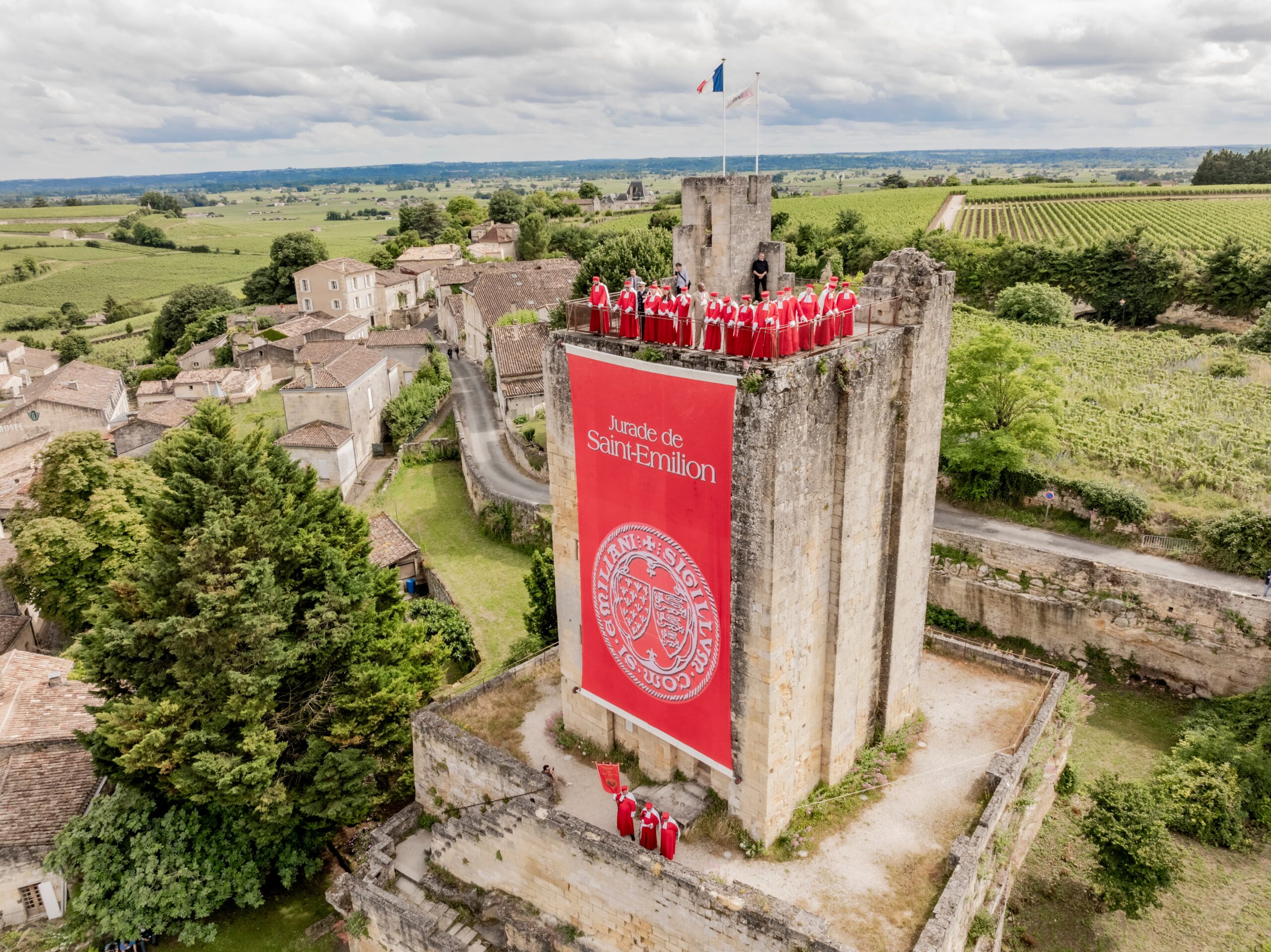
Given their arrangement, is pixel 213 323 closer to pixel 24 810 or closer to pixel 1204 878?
pixel 24 810

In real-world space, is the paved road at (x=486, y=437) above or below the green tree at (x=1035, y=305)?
below

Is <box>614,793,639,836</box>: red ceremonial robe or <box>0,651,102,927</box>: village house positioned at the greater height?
<box>614,793,639,836</box>: red ceremonial robe

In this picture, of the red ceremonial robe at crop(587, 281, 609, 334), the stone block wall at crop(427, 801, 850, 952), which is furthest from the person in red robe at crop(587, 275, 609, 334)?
the stone block wall at crop(427, 801, 850, 952)

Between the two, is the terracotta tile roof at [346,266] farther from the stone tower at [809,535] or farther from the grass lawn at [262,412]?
the stone tower at [809,535]

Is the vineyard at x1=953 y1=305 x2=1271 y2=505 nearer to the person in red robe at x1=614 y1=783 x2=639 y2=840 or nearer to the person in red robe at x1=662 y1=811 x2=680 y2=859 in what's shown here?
the person in red robe at x1=662 y1=811 x2=680 y2=859

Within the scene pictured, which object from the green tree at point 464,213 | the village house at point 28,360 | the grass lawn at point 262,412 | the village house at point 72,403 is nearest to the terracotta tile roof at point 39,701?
the grass lawn at point 262,412

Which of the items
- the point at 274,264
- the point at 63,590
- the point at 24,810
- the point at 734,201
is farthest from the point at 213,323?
the point at 734,201

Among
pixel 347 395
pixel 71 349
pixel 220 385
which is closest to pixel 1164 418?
pixel 347 395

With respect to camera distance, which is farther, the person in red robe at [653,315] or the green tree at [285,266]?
the green tree at [285,266]
